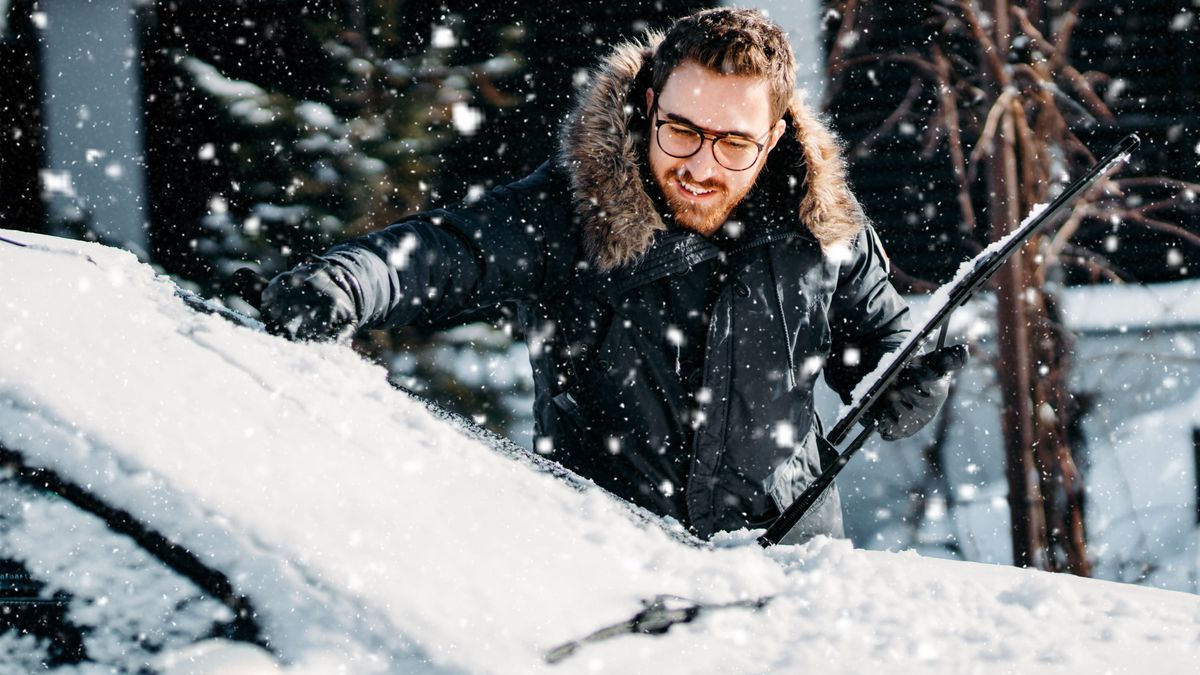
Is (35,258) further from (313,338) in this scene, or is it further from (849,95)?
(849,95)

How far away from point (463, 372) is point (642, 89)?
10.1 ft

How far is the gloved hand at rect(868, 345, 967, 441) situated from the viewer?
2283 mm

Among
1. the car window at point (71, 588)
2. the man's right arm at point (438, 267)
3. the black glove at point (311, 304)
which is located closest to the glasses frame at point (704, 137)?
the man's right arm at point (438, 267)

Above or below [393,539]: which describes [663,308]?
below

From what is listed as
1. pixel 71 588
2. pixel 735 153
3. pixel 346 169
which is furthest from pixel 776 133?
pixel 346 169

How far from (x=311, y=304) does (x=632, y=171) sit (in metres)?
0.98

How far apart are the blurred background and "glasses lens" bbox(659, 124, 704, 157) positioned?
2.33 m

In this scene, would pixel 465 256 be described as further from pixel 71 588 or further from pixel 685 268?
pixel 71 588

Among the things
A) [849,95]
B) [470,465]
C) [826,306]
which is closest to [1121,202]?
[849,95]

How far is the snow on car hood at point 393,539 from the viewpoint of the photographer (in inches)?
37.1

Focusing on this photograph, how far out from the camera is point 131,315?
1184 millimetres

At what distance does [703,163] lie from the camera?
7.07ft

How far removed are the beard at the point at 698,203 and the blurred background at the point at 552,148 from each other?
7.44ft

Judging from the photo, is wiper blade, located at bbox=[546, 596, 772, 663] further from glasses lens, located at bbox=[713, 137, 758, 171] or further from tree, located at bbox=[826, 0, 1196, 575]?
tree, located at bbox=[826, 0, 1196, 575]
